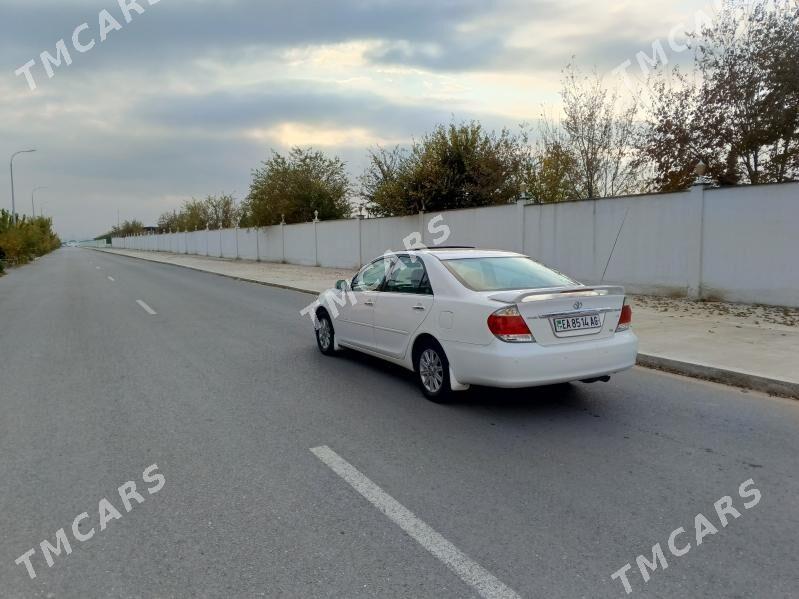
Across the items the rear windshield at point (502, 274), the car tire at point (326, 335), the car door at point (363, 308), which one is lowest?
the car tire at point (326, 335)

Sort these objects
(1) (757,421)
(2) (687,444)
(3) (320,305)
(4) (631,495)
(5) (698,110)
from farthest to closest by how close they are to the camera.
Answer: (5) (698,110), (3) (320,305), (1) (757,421), (2) (687,444), (4) (631,495)

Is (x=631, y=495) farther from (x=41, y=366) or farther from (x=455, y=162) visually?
(x=455, y=162)

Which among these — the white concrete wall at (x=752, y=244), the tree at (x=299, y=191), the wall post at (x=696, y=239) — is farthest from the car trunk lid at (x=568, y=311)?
the tree at (x=299, y=191)

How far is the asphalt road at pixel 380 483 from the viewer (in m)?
2.84

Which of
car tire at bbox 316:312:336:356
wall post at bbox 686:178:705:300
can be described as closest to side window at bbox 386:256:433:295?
car tire at bbox 316:312:336:356

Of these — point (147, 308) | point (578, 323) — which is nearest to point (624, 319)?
point (578, 323)

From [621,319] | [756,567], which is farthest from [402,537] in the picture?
[621,319]

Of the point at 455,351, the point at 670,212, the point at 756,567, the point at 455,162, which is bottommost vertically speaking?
the point at 756,567

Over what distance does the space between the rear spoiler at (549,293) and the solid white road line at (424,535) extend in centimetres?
198

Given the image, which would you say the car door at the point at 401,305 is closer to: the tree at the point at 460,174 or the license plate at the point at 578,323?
the license plate at the point at 578,323

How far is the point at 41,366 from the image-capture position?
7.47 m

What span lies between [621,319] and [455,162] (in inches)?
644

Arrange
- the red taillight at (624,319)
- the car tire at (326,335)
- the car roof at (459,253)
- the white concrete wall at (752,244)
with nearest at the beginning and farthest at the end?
the red taillight at (624,319) → the car roof at (459,253) → the car tire at (326,335) → the white concrete wall at (752,244)

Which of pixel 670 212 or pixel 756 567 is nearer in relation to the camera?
pixel 756 567
